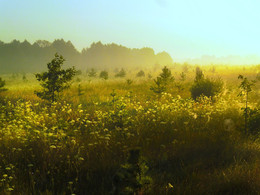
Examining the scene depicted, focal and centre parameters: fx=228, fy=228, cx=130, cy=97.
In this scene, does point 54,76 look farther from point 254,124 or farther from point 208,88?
point 254,124

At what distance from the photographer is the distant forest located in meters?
57.0

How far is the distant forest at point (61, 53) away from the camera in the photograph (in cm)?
5697

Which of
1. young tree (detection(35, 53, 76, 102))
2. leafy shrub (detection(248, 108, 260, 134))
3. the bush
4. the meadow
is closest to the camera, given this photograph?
the meadow

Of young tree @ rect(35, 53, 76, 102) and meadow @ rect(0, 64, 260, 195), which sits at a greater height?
young tree @ rect(35, 53, 76, 102)

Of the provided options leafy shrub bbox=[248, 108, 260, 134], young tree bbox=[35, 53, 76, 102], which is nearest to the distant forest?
young tree bbox=[35, 53, 76, 102]

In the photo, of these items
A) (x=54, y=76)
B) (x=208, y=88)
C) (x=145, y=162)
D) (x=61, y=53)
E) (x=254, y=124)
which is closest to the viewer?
(x=145, y=162)

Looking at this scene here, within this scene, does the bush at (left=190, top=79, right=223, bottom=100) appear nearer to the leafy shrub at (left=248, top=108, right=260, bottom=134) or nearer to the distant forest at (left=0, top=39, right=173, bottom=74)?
the leafy shrub at (left=248, top=108, right=260, bottom=134)

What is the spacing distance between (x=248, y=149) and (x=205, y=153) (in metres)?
0.92

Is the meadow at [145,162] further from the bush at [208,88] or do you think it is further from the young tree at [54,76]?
the bush at [208,88]

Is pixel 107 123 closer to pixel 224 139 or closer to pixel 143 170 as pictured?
pixel 224 139

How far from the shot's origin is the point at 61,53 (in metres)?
62.2

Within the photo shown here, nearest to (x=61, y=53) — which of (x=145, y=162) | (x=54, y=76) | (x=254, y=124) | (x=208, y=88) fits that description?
(x=54, y=76)

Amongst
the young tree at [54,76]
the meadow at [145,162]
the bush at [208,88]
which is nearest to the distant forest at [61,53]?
the young tree at [54,76]

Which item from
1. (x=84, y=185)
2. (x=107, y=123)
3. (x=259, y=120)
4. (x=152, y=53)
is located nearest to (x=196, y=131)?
(x=259, y=120)
